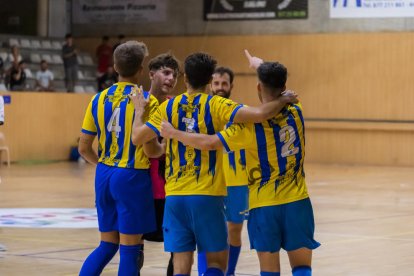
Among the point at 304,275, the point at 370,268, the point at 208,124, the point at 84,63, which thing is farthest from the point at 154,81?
the point at 84,63

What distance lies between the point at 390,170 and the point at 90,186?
9.85 m

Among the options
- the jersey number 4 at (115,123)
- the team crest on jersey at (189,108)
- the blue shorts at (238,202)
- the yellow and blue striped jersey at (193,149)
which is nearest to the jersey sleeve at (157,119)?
the yellow and blue striped jersey at (193,149)

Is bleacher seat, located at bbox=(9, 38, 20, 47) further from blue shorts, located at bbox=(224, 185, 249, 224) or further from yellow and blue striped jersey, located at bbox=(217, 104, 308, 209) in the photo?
yellow and blue striped jersey, located at bbox=(217, 104, 308, 209)

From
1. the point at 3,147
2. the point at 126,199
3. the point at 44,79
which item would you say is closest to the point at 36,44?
the point at 44,79

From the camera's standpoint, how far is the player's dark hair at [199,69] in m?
6.43

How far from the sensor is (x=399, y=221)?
1399cm

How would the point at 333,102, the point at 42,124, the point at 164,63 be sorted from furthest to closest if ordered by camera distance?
the point at 333,102 < the point at 42,124 < the point at 164,63

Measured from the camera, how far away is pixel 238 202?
Result: 830 cm

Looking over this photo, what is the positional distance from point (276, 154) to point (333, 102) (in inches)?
942

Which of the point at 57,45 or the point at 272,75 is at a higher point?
the point at 57,45

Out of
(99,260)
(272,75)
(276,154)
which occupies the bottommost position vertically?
(99,260)

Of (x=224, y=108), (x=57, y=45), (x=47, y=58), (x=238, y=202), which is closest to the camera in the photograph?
(x=224, y=108)

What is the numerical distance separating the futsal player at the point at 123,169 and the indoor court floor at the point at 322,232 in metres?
2.25

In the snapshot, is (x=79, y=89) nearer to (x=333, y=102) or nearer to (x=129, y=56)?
(x=333, y=102)
